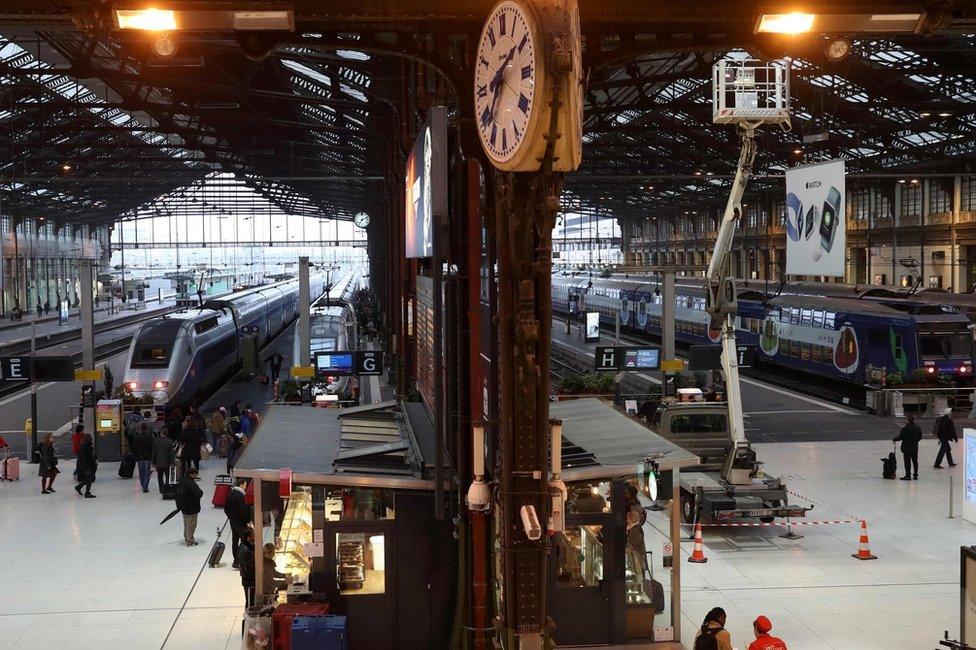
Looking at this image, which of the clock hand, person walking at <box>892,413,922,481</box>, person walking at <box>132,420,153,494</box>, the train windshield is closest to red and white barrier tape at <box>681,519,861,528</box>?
person walking at <box>892,413,922,481</box>

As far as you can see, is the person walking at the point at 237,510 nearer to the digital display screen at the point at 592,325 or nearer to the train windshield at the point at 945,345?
the train windshield at the point at 945,345

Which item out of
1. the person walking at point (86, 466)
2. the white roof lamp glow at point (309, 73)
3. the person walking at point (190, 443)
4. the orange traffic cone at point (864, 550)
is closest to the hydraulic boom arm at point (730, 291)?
the orange traffic cone at point (864, 550)

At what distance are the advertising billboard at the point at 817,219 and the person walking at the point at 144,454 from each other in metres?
12.6

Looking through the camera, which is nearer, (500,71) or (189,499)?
(500,71)

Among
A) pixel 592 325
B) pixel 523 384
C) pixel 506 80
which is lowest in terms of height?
pixel 592 325

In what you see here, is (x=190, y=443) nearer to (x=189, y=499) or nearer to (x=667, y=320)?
(x=189, y=499)

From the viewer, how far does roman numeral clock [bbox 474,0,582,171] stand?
625 centimetres

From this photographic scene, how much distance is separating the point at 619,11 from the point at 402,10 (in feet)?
5.30

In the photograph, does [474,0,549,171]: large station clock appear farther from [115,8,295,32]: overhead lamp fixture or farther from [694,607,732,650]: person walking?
[694,607,732,650]: person walking

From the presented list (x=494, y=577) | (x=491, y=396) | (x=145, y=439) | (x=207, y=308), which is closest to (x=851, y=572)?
(x=494, y=577)

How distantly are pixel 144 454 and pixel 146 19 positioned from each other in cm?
1481

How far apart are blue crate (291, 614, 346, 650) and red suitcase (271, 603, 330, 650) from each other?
0.37 feet

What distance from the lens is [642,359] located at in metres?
25.2

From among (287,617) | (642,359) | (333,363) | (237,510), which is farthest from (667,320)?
(287,617)
